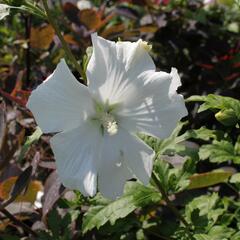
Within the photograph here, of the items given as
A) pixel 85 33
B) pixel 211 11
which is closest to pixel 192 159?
pixel 85 33

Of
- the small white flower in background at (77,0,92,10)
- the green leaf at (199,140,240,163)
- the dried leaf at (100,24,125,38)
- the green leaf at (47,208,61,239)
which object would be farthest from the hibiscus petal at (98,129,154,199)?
the small white flower in background at (77,0,92,10)

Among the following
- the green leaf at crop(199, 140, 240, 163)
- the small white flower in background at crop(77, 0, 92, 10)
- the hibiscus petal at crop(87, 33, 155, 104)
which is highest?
the hibiscus petal at crop(87, 33, 155, 104)

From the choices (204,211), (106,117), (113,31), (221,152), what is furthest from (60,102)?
(113,31)

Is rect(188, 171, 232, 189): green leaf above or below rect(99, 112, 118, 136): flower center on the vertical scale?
below

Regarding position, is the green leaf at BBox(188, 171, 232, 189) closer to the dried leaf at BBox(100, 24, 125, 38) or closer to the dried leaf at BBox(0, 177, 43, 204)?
the dried leaf at BBox(0, 177, 43, 204)

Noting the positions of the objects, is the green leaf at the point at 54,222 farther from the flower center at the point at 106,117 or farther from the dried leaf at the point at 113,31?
the dried leaf at the point at 113,31

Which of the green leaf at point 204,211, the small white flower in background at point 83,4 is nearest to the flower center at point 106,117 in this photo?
the green leaf at point 204,211

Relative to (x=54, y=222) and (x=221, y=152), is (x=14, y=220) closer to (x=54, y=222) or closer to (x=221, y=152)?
(x=54, y=222)
